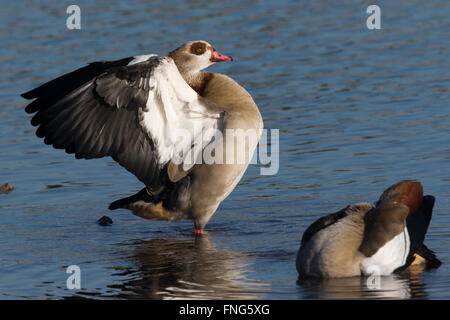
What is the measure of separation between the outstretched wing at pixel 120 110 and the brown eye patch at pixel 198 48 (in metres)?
0.82

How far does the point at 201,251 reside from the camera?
824 cm

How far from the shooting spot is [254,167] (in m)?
10.6

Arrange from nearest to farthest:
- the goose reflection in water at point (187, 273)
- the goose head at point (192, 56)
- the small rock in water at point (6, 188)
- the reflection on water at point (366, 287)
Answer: the reflection on water at point (366, 287)
the goose reflection in water at point (187, 273)
the goose head at point (192, 56)
the small rock in water at point (6, 188)

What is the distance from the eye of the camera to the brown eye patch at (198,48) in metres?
8.81

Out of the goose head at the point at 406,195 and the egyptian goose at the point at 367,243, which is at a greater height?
the goose head at the point at 406,195

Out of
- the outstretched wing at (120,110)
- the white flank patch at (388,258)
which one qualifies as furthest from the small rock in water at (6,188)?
the white flank patch at (388,258)

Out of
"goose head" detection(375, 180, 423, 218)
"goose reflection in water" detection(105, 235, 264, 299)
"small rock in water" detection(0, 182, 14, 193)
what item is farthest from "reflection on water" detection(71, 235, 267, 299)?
"small rock in water" detection(0, 182, 14, 193)

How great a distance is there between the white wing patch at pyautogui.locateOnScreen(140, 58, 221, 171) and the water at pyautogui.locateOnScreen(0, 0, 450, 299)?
2.73ft

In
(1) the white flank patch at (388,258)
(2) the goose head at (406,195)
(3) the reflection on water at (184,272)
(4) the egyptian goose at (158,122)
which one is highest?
(4) the egyptian goose at (158,122)

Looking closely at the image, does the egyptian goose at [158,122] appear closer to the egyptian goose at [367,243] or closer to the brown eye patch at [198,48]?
the brown eye patch at [198,48]

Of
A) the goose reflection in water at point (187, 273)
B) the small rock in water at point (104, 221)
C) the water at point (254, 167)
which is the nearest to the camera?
the goose reflection in water at point (187, 273)

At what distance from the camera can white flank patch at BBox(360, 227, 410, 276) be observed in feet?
22.6

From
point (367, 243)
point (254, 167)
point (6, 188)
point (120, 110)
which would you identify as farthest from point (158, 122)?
point (254, 167)

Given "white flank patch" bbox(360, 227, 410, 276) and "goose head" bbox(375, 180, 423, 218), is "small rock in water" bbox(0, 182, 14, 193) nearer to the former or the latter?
"goose head" bbox(375, 180, 423, 218)
